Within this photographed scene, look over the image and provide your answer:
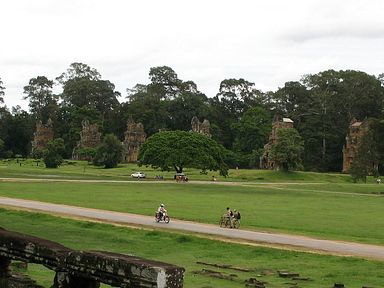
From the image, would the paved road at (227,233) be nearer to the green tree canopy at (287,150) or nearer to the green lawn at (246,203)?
the green lawn at (246,203)

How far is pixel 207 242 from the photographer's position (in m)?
26.5

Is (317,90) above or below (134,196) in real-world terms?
A: above

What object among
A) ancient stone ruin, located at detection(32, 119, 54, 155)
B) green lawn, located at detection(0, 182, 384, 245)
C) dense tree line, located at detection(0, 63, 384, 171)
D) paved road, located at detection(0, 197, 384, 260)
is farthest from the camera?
ancient stone ruin, located at detection(32, 119, 54, 155)

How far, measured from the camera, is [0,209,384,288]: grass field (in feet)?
60.8

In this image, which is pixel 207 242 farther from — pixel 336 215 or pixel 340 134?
pixel 340 134

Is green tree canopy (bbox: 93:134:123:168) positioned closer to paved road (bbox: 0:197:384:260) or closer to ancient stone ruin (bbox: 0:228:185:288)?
paved road (bbox: 0:197:384:260)

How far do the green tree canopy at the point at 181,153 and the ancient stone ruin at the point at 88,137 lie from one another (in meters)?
44.2

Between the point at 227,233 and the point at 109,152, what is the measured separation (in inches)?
2927

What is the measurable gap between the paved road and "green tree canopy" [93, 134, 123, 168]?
60.9 metres

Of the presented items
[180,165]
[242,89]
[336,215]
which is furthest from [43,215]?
[242,89]

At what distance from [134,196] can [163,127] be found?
83475 mm

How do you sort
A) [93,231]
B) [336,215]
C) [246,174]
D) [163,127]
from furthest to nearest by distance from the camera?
[163,127] < [246,174] < [336,215] < [93,231]

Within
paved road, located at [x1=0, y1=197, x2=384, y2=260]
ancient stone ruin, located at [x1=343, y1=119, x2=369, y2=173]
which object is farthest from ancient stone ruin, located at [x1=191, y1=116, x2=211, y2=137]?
paved road, located at [x1=0, y1=197, x2=384, y2=260]

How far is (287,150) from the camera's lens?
96750 millimetres
